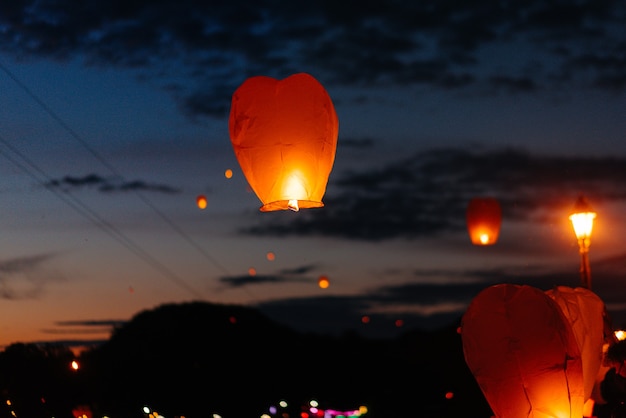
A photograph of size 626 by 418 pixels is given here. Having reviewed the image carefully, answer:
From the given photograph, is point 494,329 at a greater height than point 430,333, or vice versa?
point 430,333

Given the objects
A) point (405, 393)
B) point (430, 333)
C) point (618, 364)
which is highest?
point (430, 333)

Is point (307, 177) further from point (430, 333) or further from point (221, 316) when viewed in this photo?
point (221, 316)

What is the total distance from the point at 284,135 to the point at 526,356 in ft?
7.62

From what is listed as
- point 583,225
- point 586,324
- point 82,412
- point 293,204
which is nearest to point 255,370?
point 82,412

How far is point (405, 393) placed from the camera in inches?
1156

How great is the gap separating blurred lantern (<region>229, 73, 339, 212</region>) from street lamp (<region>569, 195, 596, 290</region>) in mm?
4838

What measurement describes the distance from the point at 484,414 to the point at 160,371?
11082 mm

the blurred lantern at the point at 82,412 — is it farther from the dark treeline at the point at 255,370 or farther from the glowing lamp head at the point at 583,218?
the glowing lamp head at the point at 583,218

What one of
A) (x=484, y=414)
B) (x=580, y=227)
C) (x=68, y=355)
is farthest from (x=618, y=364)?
(x=484, y=414)

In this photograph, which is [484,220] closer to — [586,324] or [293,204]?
[586,324]

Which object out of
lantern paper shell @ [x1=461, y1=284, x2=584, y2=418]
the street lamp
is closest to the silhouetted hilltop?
the street lamp

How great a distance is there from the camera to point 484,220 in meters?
13.1

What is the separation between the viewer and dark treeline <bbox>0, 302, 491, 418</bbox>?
72.7ft

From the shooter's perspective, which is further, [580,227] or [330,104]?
[580,227]
